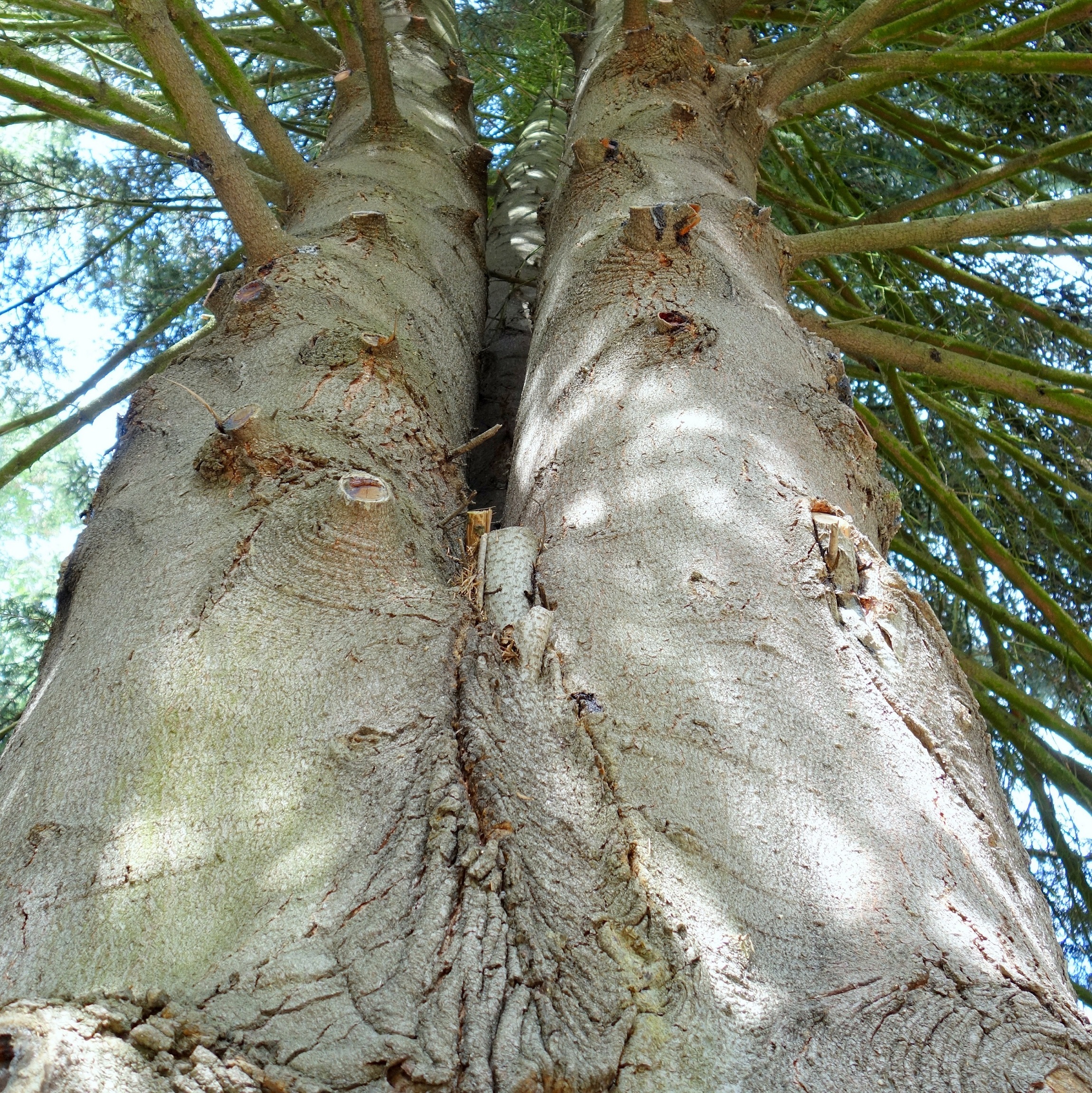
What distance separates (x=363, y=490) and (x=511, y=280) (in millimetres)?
1347

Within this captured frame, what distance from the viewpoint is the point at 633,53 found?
2.18 m

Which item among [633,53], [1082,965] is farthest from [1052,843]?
[633,53]

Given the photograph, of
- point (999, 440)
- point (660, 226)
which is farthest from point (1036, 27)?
point (660, 226)

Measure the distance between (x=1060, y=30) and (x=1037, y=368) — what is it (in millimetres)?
1602

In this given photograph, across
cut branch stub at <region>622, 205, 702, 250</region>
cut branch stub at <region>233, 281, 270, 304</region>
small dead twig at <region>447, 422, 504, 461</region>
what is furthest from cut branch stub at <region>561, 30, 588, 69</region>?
small dead twig at <region>447, 422, 504, 461</region>

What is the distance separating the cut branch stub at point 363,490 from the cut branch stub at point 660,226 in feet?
2.02

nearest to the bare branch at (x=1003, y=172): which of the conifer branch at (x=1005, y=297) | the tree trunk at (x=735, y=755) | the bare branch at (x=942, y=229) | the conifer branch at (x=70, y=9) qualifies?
the conifer branch at (x=1005, y=297)

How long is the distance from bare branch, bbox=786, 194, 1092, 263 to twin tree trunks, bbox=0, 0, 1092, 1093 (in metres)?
0.55

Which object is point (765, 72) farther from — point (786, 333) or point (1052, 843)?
point (1052, 843)

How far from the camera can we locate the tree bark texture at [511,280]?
1.90m

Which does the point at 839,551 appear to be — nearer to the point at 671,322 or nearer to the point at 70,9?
the point at 671,322

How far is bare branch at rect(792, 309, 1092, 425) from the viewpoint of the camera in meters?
Result: 1.83

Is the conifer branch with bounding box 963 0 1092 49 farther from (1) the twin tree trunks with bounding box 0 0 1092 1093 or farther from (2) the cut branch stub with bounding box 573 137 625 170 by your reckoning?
(1) the twin tree trunks with bounding box 0 0 1092 1093

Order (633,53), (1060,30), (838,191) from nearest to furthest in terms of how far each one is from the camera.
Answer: (633,53) < (1060,30) < (838,191)
